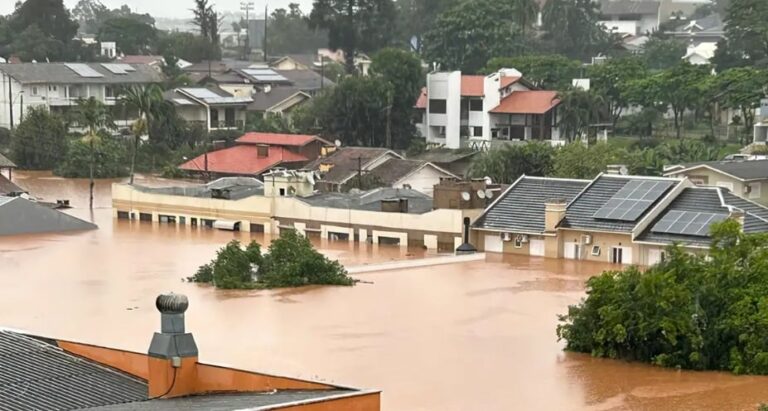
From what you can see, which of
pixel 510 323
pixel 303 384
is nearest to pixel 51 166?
pixel 510 323

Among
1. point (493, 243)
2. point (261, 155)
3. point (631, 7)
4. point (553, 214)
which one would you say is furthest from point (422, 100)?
point (631, 7)

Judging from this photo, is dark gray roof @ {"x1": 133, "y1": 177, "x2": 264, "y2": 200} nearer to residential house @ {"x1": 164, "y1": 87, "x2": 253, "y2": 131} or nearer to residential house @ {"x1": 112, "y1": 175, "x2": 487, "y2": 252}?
residential house @ {"x1": 112, "y1": 175, "x2": 487, "y2": 252}

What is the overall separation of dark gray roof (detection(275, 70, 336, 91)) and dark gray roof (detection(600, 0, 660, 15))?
3131 cm

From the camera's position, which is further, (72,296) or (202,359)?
(72,296)

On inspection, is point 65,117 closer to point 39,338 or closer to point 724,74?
point 724,74

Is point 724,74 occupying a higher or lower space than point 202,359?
higher

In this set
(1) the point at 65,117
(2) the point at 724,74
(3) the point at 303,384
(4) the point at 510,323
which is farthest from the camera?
(1) the point at 65,117

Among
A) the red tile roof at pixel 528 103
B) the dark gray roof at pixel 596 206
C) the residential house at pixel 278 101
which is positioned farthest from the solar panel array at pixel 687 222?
the residential house at pixel 278 101

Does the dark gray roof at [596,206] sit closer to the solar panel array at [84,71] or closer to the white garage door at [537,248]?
the white garage door at [537,248]

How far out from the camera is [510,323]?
1019 inches

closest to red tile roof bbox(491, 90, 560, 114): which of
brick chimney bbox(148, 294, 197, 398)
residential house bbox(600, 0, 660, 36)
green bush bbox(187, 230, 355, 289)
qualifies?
green bush bbox(187, 230, 355, 289)

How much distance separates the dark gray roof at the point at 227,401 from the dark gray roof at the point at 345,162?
30894 millimetres

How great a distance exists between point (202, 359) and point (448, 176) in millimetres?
23190

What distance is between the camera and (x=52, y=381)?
15625 mm
